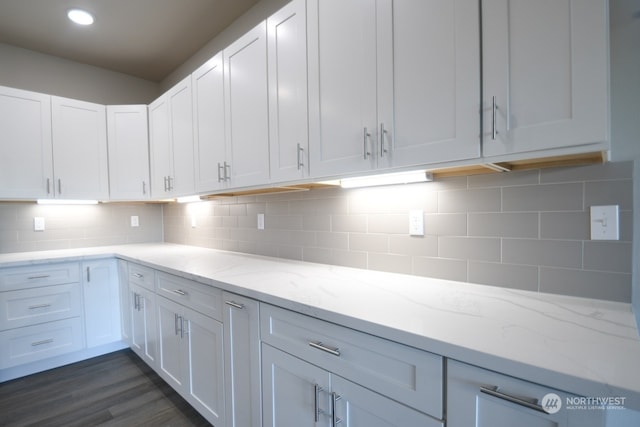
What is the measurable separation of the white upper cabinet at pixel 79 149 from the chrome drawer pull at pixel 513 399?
335 centimetres

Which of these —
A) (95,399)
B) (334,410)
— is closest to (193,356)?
(95,399)

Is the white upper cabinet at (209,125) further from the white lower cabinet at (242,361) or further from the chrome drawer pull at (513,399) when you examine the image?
the chrome drawer pull at (513,399)

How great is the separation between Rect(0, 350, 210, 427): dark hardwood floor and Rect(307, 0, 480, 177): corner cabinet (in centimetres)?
181

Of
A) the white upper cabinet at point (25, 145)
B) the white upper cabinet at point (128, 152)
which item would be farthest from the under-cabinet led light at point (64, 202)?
the white upper cabinet at point (128, 152)

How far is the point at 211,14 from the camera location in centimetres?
238

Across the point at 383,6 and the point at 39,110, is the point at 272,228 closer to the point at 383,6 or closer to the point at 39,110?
the point at 383,6

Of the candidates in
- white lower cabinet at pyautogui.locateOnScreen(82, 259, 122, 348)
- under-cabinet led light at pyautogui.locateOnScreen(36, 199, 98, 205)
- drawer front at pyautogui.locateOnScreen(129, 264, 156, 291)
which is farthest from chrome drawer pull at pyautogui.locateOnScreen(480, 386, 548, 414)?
under-cabinet led light at pyautogui.locateOnScreen(36, 199, 98, 205)

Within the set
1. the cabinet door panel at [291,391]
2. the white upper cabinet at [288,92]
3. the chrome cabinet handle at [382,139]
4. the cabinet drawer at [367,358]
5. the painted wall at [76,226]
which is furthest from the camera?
the painted wall at [76,226]

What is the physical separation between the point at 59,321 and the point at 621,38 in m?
3.72

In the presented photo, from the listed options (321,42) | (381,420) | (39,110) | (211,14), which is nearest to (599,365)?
(381,420)

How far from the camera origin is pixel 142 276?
2.29 metres

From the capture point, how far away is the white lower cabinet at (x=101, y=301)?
2.59 m

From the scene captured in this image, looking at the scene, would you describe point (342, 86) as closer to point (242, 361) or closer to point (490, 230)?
point (490, 230)

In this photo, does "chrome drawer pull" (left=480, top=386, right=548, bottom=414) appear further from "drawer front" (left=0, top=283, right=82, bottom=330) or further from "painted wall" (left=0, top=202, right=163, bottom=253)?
"painted wall" (left=0, top=202, right=163, bottom=253)
